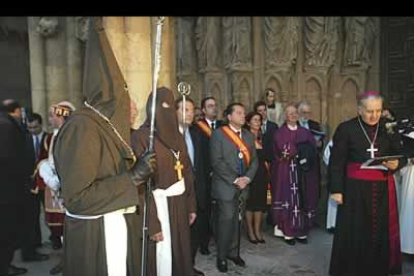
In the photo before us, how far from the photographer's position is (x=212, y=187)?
17.0ft

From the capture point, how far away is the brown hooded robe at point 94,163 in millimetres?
2570

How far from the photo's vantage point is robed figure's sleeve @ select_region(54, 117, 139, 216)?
2557mm

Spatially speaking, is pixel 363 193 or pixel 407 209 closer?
pixel 363 193

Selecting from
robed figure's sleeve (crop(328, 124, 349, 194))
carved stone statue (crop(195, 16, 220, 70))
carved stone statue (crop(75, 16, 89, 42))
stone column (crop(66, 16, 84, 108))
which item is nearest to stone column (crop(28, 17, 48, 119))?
stone column (crop(66, 16, 84, 108))

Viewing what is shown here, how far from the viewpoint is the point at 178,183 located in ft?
13.0

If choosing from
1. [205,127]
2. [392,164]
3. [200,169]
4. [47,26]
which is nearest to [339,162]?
[392,164]

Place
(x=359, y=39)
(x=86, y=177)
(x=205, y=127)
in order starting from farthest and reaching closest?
1. (x=359, y=39)
2. (x=205, y=127)
3. (x=86, y=177)

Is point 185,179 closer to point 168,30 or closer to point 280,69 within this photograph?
point 168,30

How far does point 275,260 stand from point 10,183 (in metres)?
3.22

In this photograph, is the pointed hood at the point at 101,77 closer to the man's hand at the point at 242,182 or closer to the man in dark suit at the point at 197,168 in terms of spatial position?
the man in dark suit at the point at 197,168

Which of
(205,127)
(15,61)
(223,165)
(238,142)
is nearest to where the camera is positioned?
(223,165)

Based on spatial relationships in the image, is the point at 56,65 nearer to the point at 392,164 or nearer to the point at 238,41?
the point at 238,41

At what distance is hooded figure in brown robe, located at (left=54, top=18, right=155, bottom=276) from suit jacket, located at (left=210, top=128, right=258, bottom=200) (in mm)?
2285

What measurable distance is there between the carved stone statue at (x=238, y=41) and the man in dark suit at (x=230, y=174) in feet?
11.0
